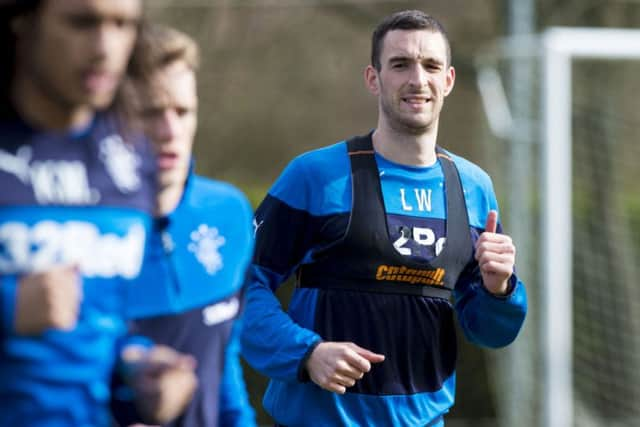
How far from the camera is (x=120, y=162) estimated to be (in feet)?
7.82

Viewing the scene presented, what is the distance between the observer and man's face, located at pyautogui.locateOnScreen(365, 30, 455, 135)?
3793mm

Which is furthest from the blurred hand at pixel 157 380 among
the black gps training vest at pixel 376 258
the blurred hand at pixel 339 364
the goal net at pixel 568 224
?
the goal net at pixel 568 224

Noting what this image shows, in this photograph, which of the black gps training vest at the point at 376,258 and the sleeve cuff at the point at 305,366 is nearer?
the sleeve cuff at the point at 305,366

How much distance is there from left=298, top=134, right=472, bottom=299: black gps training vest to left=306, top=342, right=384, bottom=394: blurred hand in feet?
1.00

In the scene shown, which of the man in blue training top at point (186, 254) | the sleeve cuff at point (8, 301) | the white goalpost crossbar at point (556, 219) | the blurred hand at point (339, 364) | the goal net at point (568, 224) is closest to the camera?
the sleeve cuff at point (8, 301)

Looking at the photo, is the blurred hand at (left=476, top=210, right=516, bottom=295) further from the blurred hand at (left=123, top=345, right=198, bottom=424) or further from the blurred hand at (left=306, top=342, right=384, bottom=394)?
the blurred hand at (left=123, top=345, right=198, bottom=424)

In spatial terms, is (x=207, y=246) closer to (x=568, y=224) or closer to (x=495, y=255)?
(x=495, y=255)

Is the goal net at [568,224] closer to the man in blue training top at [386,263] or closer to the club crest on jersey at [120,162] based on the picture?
the man in blue training top at [386,263]

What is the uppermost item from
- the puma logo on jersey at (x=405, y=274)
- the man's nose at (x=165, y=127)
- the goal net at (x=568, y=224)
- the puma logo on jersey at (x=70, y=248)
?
the man's nose at (x=165, y=127)

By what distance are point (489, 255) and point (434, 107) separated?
54 cm

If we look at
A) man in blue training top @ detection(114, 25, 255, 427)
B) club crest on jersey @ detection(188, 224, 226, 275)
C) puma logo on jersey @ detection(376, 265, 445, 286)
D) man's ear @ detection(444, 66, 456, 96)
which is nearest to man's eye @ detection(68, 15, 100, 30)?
man in blue training top @ detection(114, 25, 255, 427)

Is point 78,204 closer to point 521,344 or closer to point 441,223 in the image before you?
point 441,223

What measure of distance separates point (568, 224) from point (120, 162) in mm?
5859

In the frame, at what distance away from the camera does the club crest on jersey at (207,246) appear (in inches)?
106
